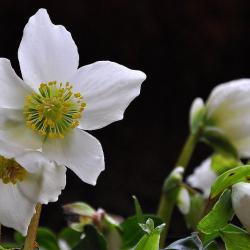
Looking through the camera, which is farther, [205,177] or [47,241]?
[205,177]

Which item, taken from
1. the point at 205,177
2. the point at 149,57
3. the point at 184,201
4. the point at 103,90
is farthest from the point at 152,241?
the point at 149,57

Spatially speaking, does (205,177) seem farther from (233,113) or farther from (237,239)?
(237,239)

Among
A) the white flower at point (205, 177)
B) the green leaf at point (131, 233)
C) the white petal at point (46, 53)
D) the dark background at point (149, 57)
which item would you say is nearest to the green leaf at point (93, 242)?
the green leaf at point (131, 233)

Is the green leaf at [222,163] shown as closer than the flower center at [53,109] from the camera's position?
No

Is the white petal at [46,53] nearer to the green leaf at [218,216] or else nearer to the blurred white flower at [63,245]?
the green leaf at [218,216]

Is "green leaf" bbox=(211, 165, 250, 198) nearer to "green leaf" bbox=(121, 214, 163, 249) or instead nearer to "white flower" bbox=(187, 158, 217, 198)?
"green leaf" bbox=(121, 214, 163, 249)

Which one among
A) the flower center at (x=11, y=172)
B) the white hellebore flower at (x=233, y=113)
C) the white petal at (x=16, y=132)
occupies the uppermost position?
the white petal at (x=16, y=132)

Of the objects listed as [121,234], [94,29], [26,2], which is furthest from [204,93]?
[121,234]

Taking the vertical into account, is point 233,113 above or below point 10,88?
below
